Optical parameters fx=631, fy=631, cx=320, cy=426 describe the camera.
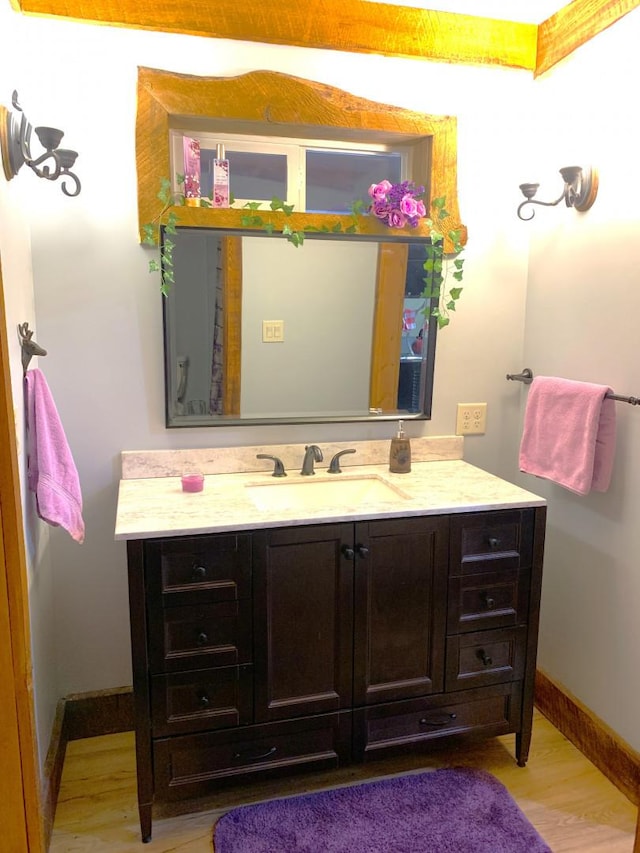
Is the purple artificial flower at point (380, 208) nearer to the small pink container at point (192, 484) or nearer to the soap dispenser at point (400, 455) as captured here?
the soap dispenser at point (400, 455)

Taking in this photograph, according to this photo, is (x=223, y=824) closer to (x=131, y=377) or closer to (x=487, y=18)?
(x=131, y=377)

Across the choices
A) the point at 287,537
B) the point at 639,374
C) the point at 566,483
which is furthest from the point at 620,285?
the point at 287,537

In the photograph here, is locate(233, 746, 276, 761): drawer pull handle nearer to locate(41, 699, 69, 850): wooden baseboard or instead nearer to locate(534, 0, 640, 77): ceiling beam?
locate(41, 699, 69, 850): wooden baseboard

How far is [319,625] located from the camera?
5.67 ft

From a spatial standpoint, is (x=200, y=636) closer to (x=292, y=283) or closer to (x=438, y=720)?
(x=438, y=720)

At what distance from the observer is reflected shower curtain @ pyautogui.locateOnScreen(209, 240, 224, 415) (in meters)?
2.00

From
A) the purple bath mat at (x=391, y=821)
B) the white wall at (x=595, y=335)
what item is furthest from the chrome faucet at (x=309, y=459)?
the purple bath mat at (x=391, y=821)

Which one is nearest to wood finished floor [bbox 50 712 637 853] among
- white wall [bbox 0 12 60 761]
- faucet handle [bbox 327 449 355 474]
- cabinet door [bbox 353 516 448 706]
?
white wall [bbox 0 12 60 761]

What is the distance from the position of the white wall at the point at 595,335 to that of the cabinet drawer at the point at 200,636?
1.13m

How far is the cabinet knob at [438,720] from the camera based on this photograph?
1874mm

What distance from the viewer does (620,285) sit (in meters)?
1.85

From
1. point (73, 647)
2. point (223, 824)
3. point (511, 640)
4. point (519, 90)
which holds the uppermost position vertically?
point (519, 90)

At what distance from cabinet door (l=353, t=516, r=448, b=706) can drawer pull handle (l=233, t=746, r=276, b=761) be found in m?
0.27

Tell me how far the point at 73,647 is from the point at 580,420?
1783 mm
